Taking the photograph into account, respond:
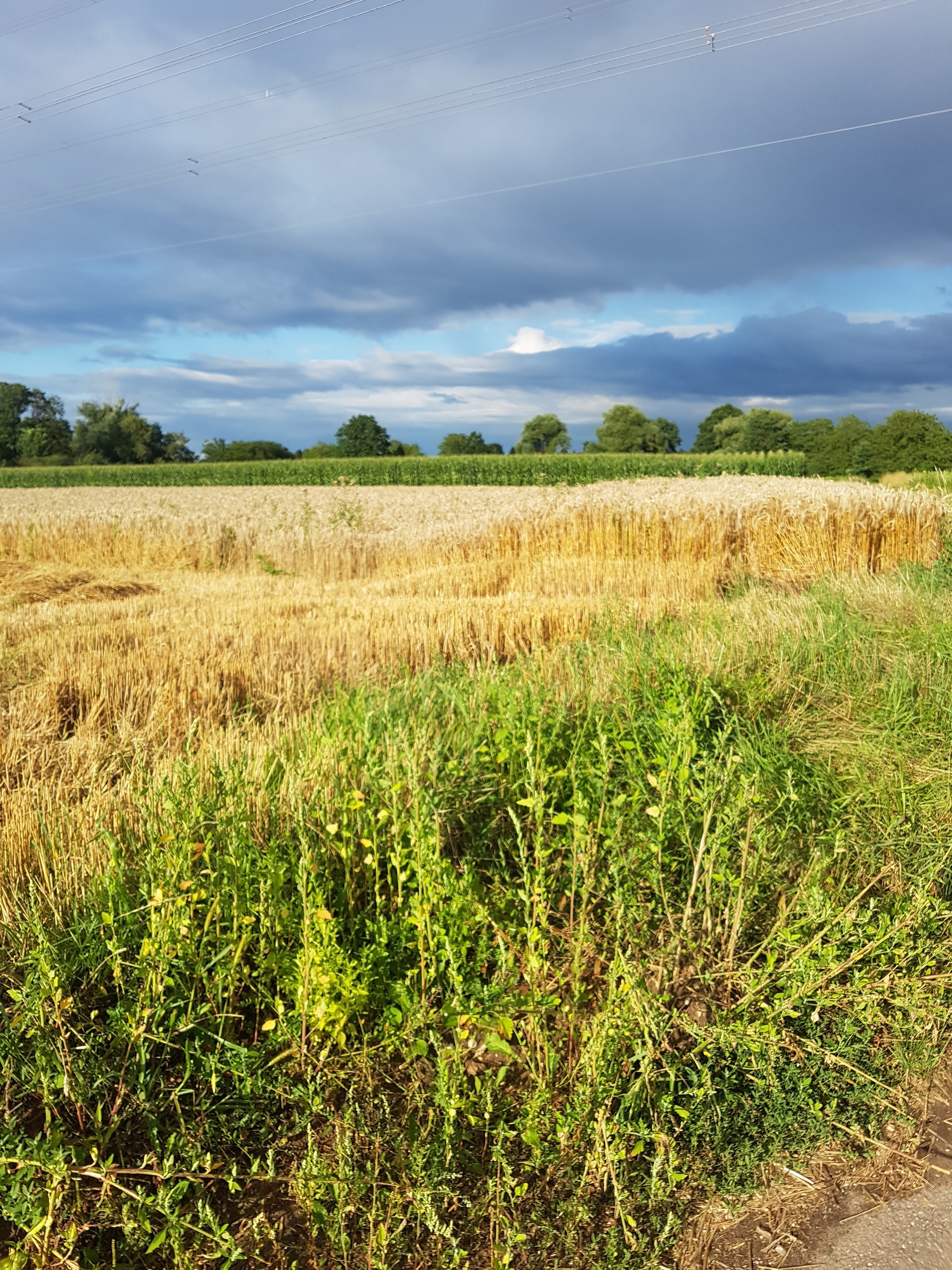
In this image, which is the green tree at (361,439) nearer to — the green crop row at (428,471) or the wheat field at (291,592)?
the green crop row at (428,471)

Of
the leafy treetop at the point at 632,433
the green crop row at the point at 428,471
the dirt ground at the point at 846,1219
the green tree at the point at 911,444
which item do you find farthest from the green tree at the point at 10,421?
the dirt ground at the point at 846,1219

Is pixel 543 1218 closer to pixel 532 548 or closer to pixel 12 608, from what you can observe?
pixel 12 608

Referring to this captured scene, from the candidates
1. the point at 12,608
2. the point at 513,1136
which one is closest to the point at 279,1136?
the point at 513,1136

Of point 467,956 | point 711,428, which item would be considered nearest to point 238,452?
point 711,428

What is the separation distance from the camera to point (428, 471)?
178 ft

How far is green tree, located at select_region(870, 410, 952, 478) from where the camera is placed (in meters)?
47.9

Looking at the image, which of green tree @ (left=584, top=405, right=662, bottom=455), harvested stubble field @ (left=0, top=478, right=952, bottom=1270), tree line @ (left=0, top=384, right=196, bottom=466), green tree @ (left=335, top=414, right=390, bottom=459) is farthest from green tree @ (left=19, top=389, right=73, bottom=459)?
harvested stubble field @ (left=0, top=478, right=952, bottom=1270)

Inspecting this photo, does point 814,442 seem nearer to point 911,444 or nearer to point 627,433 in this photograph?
point 911,444

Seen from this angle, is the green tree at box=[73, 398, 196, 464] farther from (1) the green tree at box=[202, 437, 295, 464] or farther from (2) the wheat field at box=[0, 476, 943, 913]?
(2) the wheat field at box=[0, 476, 943, 913]

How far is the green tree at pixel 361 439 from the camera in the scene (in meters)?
81.8

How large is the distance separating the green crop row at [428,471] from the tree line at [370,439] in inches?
213

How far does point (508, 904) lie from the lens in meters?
3.24

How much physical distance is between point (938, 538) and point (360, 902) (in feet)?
41.7

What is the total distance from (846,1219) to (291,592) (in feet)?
33.3
